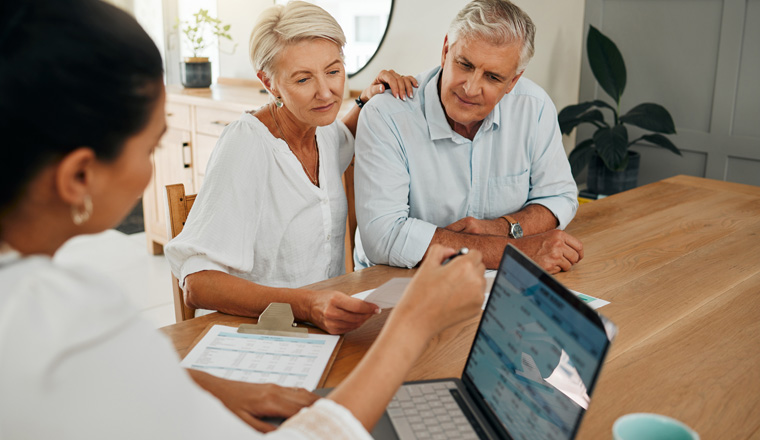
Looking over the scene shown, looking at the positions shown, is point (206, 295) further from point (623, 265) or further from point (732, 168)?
point (732, 168)

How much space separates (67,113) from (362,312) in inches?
28.8

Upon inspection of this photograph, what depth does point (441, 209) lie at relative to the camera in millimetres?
1846

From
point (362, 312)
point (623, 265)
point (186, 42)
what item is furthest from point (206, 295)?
point (186, 42)

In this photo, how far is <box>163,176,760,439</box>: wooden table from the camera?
101 centimetres

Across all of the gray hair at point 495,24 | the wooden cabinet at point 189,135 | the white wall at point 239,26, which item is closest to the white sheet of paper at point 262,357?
the gray hair at point 495,24

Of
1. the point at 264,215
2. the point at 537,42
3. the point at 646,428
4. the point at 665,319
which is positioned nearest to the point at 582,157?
the point at 537,42

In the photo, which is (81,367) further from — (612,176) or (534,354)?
(612,176)

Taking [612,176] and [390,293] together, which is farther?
[612,176]

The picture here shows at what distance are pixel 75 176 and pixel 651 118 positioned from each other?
295 centimetres

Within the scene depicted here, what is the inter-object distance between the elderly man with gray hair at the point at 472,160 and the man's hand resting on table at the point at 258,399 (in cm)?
69

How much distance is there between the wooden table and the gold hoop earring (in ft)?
1.84

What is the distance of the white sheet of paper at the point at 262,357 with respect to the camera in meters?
1.06

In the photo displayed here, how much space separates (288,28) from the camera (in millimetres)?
1491

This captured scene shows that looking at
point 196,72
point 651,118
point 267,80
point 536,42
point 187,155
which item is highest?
point 536,42
